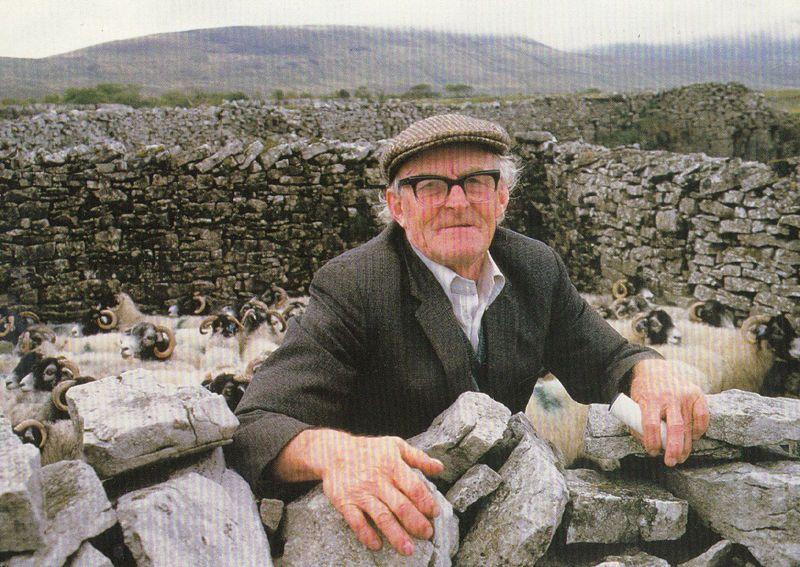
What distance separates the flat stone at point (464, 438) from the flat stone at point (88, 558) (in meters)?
0.92

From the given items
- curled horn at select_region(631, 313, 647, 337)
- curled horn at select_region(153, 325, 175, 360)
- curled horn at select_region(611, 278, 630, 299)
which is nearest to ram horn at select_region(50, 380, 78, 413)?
curled horn at select_region(153, 325, 175, 360)

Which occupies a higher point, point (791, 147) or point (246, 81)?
point (246, 81)

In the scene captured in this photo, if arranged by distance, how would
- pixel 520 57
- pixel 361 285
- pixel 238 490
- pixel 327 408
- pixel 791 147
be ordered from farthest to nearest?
pixel 520 57
pixel 791 147
pixel 361 285
pixel 327 408
pixel 238 490

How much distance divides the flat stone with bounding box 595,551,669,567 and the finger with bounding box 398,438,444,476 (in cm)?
62

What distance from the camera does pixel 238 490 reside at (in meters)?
1.83

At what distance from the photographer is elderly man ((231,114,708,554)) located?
2.07 meters

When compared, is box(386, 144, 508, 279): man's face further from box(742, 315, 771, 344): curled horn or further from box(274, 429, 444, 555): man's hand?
box(742, 315, 771, 344): curled horn

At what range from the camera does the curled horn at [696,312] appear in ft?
22.2

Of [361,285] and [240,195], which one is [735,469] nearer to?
[361,285]

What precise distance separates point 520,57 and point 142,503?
161m

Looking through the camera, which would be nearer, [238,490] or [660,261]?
[238,490]

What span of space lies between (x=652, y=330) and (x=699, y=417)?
4308mm

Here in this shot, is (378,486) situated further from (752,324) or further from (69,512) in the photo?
(752,324)

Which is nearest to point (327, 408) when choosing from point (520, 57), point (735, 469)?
point (735, 469)
